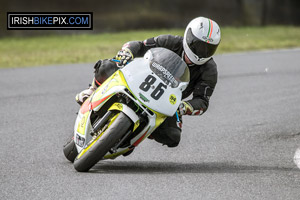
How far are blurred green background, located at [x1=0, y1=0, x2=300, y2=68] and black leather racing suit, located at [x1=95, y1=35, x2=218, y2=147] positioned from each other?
8.41 meters

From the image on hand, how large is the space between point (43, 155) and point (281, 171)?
91.7 inches

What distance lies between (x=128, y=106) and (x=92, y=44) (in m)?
12.7

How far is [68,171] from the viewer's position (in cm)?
568

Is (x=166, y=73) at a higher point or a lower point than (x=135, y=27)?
higher

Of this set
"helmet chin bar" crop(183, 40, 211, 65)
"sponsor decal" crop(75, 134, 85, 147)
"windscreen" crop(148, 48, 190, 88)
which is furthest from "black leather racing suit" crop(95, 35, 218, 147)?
"sponsor decal" crop(75, 134, 85, 147)

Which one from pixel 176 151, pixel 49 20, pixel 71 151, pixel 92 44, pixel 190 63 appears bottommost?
pixel 92 44

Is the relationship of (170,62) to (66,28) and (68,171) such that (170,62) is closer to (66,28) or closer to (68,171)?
(68,171)

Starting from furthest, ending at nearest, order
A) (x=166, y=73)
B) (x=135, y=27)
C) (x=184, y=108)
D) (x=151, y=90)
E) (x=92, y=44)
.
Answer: (x=135, y=27) → (x=92, y=44) → (x=184, y=108) → (x=166, y=73) → (x=151, y=90)

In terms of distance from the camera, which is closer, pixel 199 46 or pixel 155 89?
pixel 155 89

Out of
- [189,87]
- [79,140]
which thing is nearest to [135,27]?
[189,87]

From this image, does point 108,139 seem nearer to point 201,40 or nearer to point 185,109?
point 185,109

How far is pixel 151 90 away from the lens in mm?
5477

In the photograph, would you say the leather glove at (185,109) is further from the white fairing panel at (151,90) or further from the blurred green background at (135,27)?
the blurred green background at (135,27)

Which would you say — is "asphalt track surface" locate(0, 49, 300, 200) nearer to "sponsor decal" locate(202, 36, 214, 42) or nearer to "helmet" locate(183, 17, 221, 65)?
"helmet" locate(183, 17, 221, 65)
